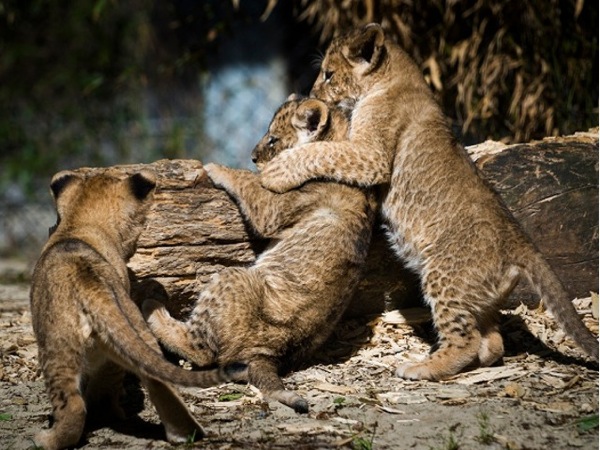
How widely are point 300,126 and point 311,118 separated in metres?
0.10

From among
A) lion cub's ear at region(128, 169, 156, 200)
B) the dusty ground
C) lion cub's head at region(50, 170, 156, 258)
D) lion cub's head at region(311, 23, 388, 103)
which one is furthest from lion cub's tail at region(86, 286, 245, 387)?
lion cub's head at region(311, 23, 388, 103)

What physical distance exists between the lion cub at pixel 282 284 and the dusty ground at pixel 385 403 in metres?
0.24

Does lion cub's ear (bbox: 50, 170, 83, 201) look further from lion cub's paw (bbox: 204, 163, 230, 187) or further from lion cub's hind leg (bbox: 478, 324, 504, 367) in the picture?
lion cub's hind leg (bbox: 478, 324, 504, 367)

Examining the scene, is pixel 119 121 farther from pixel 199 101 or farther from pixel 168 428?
pixel 168 428

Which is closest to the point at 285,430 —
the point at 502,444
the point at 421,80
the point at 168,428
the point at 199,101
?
the point at 168,428

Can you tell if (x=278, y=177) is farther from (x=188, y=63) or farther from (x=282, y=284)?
(x=188, y=63)

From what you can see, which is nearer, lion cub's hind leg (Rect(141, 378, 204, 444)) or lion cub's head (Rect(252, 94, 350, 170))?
lion cub's hind leg (Rect(141, 378, 204, 444))

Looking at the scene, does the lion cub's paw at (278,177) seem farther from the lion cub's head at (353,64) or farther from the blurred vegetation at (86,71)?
the blurred vegetation at (86,71)

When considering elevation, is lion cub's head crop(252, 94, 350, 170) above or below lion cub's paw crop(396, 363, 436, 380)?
above

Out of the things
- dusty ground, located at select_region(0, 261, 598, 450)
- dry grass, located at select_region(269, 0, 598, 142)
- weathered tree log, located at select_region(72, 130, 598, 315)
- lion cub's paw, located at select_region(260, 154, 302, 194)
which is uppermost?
dry grass, located at select_region(269, 0, 598, 142)

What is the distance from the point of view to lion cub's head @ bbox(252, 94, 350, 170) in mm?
6539

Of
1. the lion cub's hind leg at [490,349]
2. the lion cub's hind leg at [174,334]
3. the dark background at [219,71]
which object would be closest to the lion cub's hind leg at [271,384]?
the lion cub's hind leg at [174,334]

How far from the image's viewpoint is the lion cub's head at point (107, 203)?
535 centimetres

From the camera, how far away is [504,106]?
992cm
